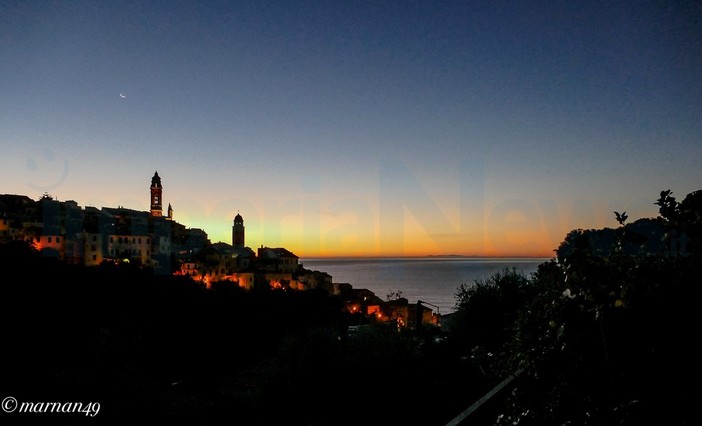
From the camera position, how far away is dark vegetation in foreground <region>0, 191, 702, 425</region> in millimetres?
2805

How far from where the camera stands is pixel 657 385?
2600 mm

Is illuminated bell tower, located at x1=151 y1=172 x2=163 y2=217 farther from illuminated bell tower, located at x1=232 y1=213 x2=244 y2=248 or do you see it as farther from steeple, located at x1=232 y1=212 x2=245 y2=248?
illuminated bell tower, located at x1=232 y1=213 x2=244 y2=248

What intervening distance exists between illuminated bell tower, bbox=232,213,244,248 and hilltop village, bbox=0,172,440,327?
1206 cm

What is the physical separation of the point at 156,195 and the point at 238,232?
19918 mm

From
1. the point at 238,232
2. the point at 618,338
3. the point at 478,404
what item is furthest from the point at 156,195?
the point at 618,338

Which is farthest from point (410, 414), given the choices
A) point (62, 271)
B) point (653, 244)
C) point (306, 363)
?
point (62, 271)

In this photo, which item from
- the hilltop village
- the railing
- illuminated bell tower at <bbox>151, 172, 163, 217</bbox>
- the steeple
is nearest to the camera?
the railing

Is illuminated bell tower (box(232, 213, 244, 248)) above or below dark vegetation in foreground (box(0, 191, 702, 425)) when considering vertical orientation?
above

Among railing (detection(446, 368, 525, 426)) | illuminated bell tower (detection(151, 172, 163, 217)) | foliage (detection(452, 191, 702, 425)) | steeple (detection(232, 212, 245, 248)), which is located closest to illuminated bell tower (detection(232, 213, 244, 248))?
steeple (detection(232, 212, 245, 248))

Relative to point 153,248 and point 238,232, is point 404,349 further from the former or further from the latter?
point 238,232

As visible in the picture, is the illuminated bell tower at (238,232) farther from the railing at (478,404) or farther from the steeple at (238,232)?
the railing at (478,404)

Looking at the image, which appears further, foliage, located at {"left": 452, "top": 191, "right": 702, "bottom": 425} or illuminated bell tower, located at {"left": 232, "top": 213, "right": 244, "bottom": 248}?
illuminated bell tower, located at {"left": 232, "top": 213, "right": 244, "bottom": 248}

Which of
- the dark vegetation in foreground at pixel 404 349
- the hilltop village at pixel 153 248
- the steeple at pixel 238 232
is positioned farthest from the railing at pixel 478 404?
the steeple at pixel 238 232

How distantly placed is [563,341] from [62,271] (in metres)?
34.6
